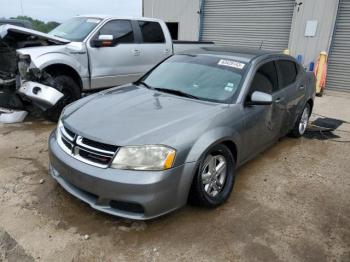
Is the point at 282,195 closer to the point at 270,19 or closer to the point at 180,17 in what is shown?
the point at 270,19

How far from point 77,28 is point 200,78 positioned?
3678mm

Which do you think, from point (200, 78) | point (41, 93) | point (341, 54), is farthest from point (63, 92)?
point (341, 54)

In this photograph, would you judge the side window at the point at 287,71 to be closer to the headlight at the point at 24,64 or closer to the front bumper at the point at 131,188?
the front bumper at the point at 131,188

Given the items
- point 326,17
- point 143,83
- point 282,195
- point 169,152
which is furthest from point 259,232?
point 326,17

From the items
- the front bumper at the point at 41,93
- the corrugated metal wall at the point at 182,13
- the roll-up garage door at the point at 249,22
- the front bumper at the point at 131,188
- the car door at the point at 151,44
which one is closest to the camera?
the front bumper at the point at 131,188

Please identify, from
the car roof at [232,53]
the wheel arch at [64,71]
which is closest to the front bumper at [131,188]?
the car roof at [232,53]

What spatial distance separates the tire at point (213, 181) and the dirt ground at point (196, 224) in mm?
145

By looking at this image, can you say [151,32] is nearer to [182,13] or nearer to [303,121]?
[303,121]

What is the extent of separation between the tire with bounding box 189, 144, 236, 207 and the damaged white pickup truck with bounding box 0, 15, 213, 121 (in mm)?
3071

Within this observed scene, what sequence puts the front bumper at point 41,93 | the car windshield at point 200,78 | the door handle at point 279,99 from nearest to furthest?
the car windshield at point 200,78
the door handle at point 279,99
the front bumper at point 41,93

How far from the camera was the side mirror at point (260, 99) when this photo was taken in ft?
11.3

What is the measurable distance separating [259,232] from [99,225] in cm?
145

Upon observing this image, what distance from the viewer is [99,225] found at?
291 cm

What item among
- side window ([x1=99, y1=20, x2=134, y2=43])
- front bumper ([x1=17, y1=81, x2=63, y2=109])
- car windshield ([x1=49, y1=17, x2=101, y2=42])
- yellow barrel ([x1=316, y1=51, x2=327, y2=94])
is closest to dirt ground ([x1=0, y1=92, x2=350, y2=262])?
front bumper ([x1=17, y1=81, x2=63, y2=109])
